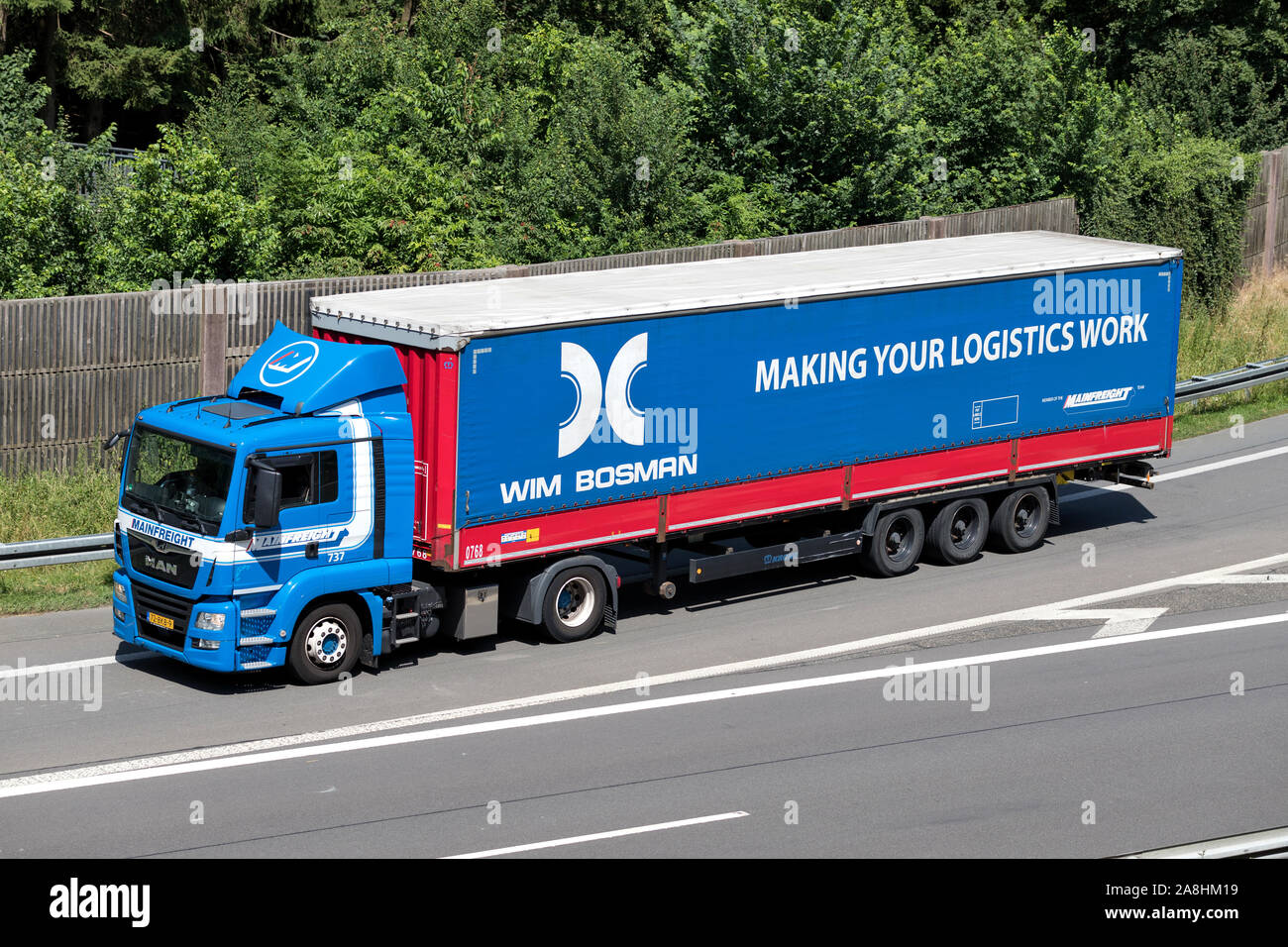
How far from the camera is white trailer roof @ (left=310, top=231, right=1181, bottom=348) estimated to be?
1484 centimetres

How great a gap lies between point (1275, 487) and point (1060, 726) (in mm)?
10207

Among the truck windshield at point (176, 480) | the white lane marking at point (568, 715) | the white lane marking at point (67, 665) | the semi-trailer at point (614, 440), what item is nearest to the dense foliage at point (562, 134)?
the semi-trailer at point (614, 440)

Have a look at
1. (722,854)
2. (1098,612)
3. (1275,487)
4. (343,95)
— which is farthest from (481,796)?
(343,95)

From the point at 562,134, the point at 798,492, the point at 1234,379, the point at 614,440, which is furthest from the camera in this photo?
the point at 562,134

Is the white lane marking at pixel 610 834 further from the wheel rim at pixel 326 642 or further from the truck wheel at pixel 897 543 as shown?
the truck wheel at pixel 897 543

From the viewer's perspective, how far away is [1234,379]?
82.1ft

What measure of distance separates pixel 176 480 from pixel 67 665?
2.13 m

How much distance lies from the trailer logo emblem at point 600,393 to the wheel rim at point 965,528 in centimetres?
504

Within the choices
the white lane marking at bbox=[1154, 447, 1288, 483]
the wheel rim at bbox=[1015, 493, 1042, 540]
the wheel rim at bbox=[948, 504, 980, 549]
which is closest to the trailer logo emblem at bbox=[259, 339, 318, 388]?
the wheel rim at bbox=[948, 504, 980, 549]

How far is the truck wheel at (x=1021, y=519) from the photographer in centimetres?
1920

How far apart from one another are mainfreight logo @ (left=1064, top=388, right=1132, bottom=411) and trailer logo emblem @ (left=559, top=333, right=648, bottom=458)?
6.22 metres

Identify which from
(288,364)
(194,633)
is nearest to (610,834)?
(194,633)

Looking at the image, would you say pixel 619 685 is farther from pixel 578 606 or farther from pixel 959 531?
pixel 959 531

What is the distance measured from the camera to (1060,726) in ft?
44.3
